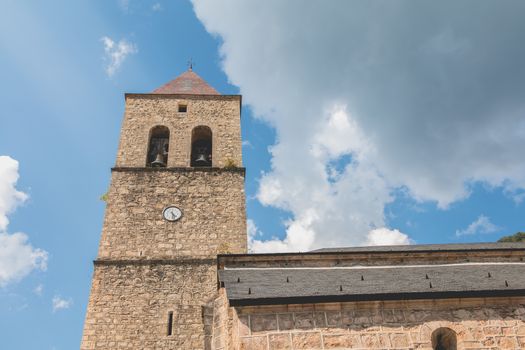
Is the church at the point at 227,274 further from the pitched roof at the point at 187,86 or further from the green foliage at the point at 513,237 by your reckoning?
the green foliage at the point at 513,237

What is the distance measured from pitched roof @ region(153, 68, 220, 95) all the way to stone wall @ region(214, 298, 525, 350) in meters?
11.7

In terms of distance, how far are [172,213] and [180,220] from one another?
→ 37cm

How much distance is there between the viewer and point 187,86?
18.6m

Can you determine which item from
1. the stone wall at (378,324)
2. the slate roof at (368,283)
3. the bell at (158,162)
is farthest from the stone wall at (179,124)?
the stone wall at (378,324)

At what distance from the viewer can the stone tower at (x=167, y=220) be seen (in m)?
11.8

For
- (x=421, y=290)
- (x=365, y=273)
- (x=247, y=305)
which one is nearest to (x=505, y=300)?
(x=421, y=290)

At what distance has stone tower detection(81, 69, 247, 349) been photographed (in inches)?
463

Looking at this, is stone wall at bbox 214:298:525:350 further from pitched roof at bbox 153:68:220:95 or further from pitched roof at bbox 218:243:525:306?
pitched roof at bbox 153:68:220:95

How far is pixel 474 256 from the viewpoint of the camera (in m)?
11.2

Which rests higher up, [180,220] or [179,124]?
[179,124]

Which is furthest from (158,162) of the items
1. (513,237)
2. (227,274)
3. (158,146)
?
(513,237)

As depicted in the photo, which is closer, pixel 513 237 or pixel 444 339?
pixel 444 339

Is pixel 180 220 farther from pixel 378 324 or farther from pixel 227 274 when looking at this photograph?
pixel 378 324

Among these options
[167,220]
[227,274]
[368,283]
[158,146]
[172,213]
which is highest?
[158,146]
